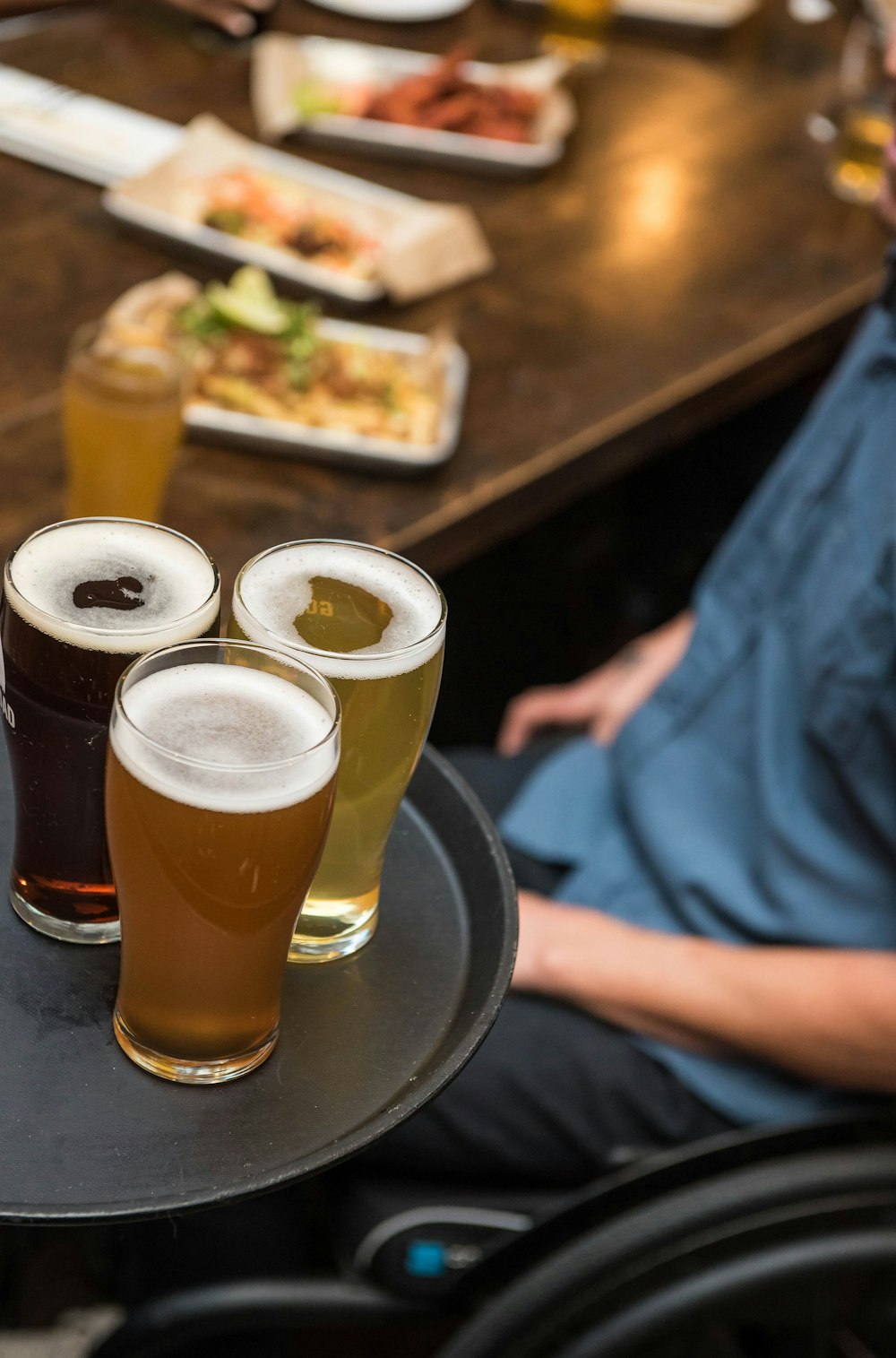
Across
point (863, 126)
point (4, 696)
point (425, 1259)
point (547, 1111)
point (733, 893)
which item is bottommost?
point (425, 1259)

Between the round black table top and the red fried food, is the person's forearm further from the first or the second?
the red fried food

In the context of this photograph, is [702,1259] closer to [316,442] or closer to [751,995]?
[751,995]

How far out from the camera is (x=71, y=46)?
2672 millimetres

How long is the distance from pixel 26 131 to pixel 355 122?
0.58 meters

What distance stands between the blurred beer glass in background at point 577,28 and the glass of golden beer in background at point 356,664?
102 inches

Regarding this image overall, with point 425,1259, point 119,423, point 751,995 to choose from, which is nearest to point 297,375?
point 119,423

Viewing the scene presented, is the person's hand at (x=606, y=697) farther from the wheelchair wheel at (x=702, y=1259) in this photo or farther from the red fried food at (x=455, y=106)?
the red fried food at (x=455, y=106)

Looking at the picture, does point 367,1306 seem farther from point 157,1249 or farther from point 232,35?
point 232,35

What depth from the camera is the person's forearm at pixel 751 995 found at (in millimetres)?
1307

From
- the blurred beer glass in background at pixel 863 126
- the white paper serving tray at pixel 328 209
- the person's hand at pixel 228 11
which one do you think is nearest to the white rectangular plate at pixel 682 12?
the blurred beer glass in background at pixel 863 126

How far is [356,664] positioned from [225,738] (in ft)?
0.30

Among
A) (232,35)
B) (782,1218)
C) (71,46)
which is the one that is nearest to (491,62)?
(232,35)

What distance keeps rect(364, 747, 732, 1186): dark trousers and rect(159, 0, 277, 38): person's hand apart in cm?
212

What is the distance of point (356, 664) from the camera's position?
29.6 inches
